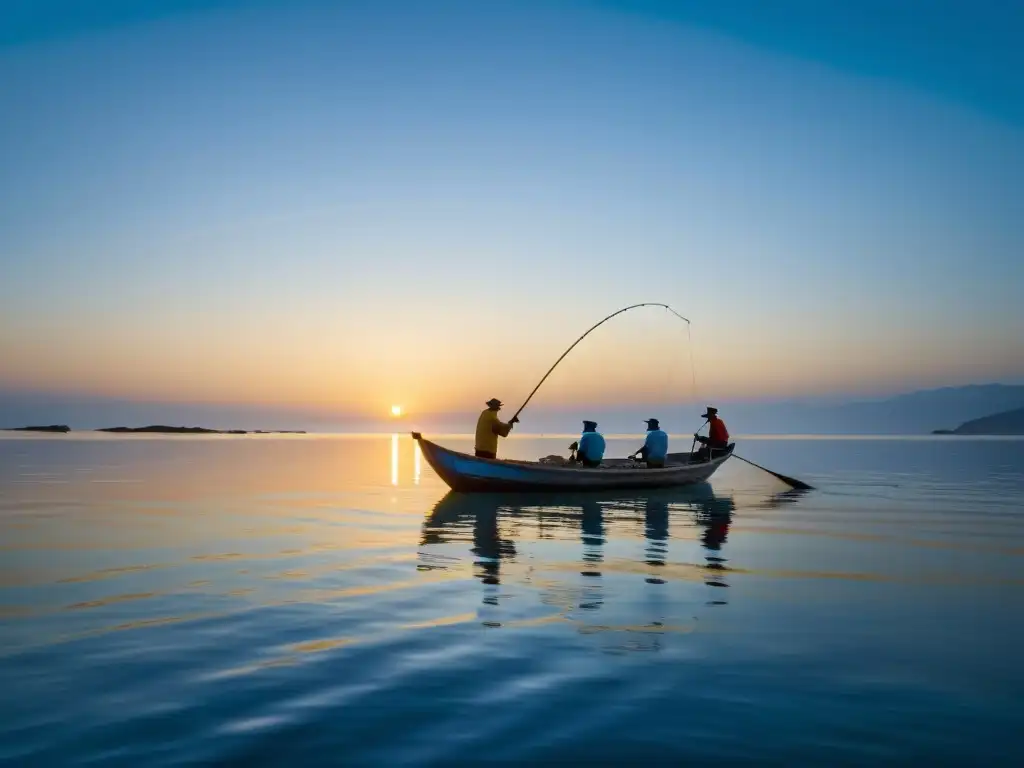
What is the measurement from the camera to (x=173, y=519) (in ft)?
63.4

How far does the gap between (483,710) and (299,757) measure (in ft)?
4.97

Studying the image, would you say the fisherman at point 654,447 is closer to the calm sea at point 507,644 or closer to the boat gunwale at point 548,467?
the boat gunwale at point 548,467

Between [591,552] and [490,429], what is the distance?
10.9 m

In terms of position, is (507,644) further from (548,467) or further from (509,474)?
(548,467)

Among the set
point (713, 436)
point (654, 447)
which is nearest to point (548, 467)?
point (654, 447)

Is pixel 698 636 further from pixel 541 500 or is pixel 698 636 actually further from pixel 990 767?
pixel 541 500

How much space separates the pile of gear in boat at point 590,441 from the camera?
81.5 ft

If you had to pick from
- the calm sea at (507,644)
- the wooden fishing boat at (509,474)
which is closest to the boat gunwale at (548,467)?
the wooden fishing boat at (509,474)

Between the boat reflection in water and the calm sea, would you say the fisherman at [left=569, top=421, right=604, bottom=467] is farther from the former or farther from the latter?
the calm sea

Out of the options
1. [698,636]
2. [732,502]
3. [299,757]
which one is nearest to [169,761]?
[299,757]

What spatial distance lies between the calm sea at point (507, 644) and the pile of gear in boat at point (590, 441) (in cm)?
694

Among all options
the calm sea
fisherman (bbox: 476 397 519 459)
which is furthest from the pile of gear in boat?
the calm sea

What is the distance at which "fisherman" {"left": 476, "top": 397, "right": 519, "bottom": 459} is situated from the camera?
24.5 m

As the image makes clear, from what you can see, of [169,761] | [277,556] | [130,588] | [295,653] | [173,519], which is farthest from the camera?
[173,519]
